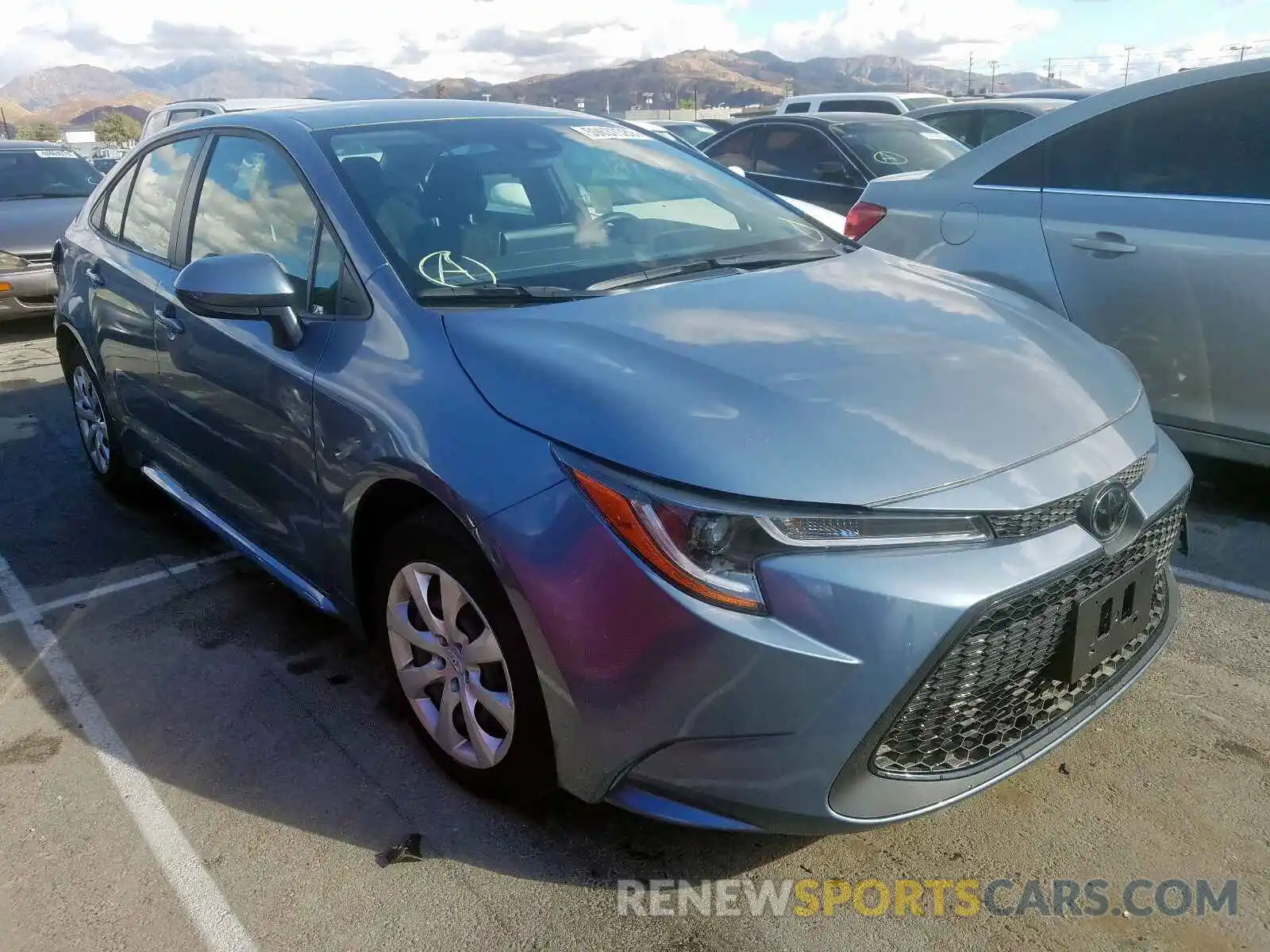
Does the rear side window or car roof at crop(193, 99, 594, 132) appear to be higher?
car roof at crop(193, 99, 594, 132)

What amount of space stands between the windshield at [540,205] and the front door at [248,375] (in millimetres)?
223

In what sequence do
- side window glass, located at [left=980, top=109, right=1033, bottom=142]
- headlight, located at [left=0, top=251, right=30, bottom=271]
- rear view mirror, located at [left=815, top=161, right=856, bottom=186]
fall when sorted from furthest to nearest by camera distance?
1. side window glass, located at [left=980, top=109, right=1033, bottom=142]
2. headlight, located at [left=0, top=251, right=30, bottom=271]
3. rear view mirror, located at [left=815, top=161, right=856, bottom=186]

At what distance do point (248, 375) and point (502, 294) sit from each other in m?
0.87

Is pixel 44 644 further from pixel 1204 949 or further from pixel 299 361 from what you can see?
pixel 1204 949

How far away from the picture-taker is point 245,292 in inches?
104

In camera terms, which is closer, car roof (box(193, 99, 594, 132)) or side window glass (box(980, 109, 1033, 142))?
car roof (box(193, 99, 594, 132))

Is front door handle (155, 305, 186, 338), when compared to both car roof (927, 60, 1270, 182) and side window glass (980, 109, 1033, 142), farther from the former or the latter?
side window glass (980, 109, 1033, 142)

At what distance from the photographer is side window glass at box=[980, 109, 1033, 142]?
10867mm

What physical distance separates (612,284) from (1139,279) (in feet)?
7.43

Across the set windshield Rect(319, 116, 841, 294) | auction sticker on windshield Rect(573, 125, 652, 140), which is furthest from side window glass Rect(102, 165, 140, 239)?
auction sticker on windshield Rect(573, 125, 652, 140)

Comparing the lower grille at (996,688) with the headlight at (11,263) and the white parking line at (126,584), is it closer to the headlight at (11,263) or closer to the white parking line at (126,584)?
the white parking line at (126,584)

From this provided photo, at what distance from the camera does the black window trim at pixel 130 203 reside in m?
3.60

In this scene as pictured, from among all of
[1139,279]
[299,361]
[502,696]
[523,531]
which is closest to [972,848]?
[502,696]

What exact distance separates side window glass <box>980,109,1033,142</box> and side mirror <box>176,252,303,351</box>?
9846mm
